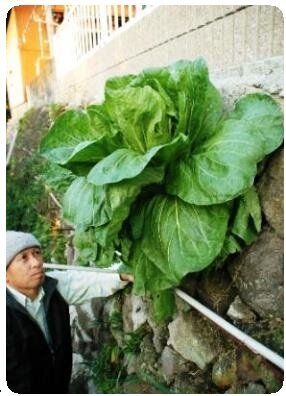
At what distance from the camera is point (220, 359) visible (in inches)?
38.5

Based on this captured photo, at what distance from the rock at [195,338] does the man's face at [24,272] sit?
416 mm

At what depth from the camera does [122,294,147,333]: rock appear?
4.22 feet

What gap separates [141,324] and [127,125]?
71cm

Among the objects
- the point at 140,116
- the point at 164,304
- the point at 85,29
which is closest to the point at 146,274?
the point at 164,304

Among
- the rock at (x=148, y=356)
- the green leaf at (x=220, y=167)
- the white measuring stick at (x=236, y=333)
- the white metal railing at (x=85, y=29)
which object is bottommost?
the rock at (x=148, y=356)

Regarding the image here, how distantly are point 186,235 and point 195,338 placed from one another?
348mm

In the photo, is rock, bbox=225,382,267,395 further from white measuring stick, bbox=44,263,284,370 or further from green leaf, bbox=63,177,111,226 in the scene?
green leaf, bbox=63,177,111,226

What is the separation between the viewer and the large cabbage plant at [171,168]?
32.4 inches

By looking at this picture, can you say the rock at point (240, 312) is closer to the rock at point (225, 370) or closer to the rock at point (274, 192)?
the rock at point (225, 370)

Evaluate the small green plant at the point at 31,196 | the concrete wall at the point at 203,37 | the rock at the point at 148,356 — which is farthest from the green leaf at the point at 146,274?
the small green plant at the point at 31,196

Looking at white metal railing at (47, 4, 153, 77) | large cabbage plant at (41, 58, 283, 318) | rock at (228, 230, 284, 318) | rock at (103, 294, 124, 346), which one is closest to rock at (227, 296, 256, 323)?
rock at (228, 230, 284, 318)

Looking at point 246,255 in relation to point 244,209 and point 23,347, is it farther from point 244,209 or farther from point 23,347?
point 23,347

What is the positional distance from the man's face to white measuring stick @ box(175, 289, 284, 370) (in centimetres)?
42
